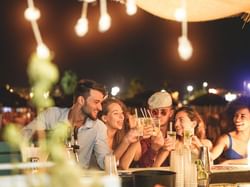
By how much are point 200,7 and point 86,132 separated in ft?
4.46

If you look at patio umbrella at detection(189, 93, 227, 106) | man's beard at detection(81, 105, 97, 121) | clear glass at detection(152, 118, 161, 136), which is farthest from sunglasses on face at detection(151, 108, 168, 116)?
patio umbrella at detection(189, 93, 227, 106)

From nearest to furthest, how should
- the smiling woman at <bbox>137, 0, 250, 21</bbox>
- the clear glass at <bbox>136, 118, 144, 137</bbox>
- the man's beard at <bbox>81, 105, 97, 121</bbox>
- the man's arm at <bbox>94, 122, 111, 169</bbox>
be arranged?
the smiling woman at <bbox>137, 0, 250, 21</bbox> → the man's arm at <bbox>94, 122, 111, 169</bbox> → the clear glass at <bbox>136, 118, 144, 137</bbox> → the man's beard at <bbox>81, 105, 97, 121</bbox>

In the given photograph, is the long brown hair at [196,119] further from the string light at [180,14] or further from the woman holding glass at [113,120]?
the string light at [180,14]

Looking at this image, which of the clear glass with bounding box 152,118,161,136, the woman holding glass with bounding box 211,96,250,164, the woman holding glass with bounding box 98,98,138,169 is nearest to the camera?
the clear glass with bounding box 152,118,161,136

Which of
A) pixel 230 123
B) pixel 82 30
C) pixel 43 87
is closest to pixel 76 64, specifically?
pixel 230 123

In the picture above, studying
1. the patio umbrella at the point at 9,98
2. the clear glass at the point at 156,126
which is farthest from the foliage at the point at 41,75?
the patio umbrella at the point at 9,98

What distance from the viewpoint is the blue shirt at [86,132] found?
3.95m

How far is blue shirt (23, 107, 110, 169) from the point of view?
13.0 feet

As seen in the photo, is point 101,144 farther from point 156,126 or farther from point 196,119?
point 196,119

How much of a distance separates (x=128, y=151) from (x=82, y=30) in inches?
60.1

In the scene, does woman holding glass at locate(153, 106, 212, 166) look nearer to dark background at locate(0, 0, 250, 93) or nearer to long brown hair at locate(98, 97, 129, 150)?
long brown hair at locate(98, 97, 129, 150)

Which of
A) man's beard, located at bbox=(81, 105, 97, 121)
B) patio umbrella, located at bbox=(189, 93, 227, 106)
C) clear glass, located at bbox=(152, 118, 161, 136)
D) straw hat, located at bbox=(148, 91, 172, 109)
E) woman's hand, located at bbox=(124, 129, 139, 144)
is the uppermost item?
patio umbrella, located at bbox=(189, 93, 227, 106)

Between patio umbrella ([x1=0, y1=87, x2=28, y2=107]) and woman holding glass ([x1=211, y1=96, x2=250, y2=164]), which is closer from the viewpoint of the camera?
woman holding glass ([x1=211, y1=96, x2=250, y2=164])

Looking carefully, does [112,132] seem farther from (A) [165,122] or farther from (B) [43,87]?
(B) [43,87]
